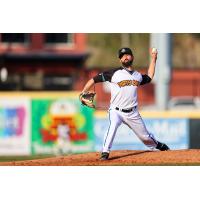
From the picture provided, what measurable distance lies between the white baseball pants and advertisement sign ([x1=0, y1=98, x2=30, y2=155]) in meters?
5.59

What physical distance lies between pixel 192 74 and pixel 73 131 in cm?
1749

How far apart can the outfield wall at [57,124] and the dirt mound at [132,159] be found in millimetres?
3365

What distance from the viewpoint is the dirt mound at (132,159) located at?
11.0 meters

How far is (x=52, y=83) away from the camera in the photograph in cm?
2861

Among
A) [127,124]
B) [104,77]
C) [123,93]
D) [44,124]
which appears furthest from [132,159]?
[44,124]

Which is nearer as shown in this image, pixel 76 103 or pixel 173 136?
pixel 173 136

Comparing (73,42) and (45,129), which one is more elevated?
(73,42)

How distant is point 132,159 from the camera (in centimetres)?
1123

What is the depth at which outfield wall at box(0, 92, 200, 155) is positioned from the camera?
15539 millimetres

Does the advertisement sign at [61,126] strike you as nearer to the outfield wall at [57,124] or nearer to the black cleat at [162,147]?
the outfield wall at [57,124]

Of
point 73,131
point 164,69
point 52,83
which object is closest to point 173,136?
point 164,69

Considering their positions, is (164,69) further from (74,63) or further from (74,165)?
(74,63)

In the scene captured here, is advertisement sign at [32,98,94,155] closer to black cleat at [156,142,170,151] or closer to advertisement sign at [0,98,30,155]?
advertisement sign at [0,98,30,155]

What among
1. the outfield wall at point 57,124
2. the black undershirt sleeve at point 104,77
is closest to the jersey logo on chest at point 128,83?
the black undershirt sleeve at point 104,77
